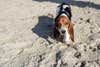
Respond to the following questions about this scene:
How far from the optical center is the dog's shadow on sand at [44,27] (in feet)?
24.1

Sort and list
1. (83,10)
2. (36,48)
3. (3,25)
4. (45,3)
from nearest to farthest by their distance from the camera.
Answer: (36,48), (3,25), (83,10), (45,3)

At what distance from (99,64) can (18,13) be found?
349 centimetres

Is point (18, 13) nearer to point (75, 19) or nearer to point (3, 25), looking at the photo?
point (3, 25)

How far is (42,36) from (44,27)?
1.82ft

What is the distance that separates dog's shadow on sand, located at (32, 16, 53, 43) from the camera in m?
7.35

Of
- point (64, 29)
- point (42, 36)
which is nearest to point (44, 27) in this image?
point (42, 36)

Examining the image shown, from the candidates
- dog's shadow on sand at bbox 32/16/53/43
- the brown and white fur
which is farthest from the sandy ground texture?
the brown and white fur

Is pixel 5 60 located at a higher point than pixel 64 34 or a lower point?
lower

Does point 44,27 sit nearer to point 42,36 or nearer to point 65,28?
point 42,36

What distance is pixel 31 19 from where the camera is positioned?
27.1 ft

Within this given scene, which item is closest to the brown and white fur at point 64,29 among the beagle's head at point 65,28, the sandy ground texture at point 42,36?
the beagle's head at point 65,28

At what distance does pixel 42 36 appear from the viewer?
727cm

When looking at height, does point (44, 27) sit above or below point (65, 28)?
below

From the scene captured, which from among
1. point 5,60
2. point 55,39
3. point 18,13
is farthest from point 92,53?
point 18,13
